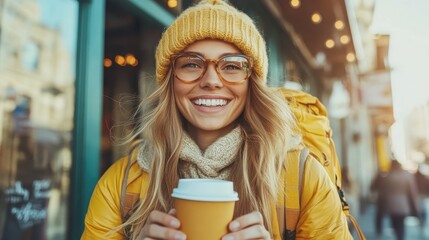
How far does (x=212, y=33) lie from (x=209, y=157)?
1.71 ft

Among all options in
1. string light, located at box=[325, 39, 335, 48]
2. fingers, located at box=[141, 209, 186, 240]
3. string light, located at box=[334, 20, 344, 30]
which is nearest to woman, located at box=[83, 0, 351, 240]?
fingers, located at box=[141, 209, 186, 240]

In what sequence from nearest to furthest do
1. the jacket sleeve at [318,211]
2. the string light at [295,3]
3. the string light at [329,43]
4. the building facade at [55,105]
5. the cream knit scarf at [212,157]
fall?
1. the jacket sleeve at [318,211]
2. the cream knit scarf at [212,157]
3. the building facade at [55,105]
4. the string light at [295,3]
5. the string light at [329,43]

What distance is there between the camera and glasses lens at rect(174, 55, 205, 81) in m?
1.61

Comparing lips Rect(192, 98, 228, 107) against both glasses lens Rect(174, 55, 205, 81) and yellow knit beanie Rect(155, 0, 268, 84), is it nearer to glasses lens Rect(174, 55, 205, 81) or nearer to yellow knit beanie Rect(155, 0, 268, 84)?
glasses lens Rect(174, 55, 205, 81)

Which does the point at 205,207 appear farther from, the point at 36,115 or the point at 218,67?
the point at 36,115

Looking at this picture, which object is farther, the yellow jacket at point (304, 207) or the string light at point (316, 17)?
the string light at point (316, 17)

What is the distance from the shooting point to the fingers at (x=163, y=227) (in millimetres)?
1175

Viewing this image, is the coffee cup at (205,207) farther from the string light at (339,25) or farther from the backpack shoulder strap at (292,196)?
the string light at (339,25)

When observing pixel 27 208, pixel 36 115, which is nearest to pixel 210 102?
pixel 27 208

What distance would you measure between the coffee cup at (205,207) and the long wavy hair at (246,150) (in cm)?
42

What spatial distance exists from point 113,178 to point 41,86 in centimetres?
231

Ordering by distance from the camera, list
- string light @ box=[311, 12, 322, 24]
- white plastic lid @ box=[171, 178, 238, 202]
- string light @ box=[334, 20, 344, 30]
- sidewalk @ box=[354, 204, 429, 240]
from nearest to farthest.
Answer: white plastic lid @ box=[171, 178, 238, 202] → string light @ box=[311, 12, 322, 24] → string light @ box=[334, 20, 344, 30] → sidewalk @ box=[354, 204, 429, 240]

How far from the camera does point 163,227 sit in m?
1.23

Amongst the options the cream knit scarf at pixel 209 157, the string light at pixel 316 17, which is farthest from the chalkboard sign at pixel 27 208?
the string light at pixel 316 17
